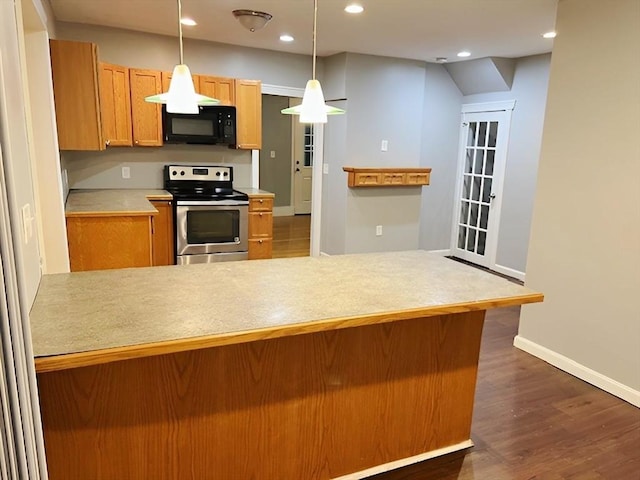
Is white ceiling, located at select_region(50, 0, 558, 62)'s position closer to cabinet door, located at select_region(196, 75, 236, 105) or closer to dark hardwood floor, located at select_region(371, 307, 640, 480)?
cabinet door, located at select_region(196, 75, 236, 105)

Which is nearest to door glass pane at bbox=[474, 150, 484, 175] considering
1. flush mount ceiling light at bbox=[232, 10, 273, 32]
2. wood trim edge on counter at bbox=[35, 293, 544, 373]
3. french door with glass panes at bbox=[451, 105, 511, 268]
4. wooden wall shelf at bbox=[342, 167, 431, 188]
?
french door with glass panes at bbox=[451, 105, 511, 268]

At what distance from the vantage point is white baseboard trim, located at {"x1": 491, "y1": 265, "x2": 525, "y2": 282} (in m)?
5.16

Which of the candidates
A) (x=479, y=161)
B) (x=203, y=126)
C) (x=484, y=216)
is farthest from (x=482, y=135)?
(x=203, y=126)

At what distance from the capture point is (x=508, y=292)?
6.24ft

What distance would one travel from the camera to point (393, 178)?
5258 mm

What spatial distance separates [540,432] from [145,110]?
165 inches

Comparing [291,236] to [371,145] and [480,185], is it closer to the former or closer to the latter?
[371,145]

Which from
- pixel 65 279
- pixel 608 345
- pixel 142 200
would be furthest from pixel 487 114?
pixel 65 279

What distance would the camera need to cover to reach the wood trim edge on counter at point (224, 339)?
1.22 metres

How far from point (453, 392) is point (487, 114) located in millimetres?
4189

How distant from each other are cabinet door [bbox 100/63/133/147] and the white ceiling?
1.43 ft

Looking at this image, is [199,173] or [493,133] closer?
[199,173]

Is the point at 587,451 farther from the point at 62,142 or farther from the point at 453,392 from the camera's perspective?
the point at 62,142

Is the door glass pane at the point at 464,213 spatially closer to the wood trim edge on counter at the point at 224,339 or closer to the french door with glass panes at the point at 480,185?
the french door with glass panes at the point at 480,185
